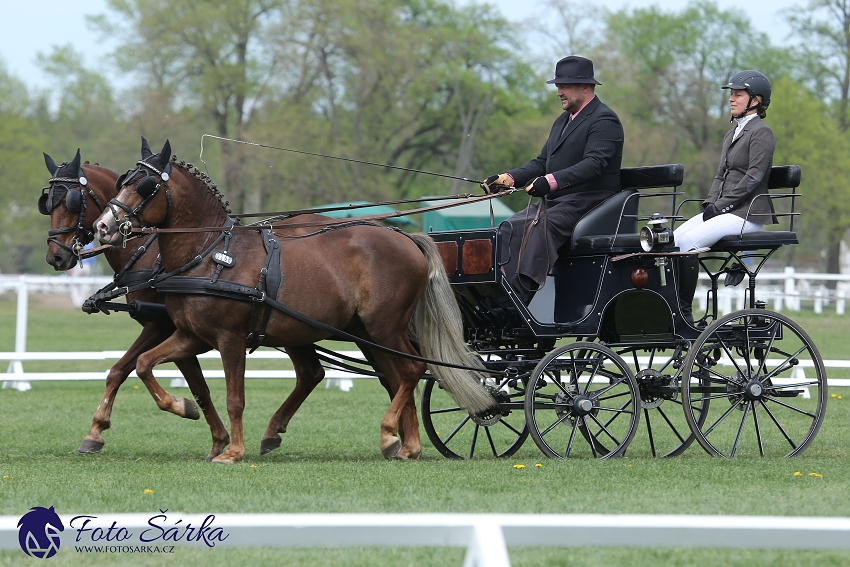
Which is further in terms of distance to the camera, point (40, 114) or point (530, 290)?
point (40, 114)

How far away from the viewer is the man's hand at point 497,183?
7586mm

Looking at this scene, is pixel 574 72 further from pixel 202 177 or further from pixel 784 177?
pixel 202 177

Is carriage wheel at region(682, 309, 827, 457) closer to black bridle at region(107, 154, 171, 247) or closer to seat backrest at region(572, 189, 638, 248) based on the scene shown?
seat backrest at region(572, 189, 638, 248)

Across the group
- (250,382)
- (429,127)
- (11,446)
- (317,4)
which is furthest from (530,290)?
(429,127)

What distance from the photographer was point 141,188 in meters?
7.18

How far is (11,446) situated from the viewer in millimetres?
8516

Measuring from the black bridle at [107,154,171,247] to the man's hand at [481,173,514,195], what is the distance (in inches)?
84.7

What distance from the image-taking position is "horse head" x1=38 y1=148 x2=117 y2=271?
752 cm

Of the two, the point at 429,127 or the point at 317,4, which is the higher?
the point at 317,4

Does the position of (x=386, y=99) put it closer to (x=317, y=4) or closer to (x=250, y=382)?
(x=317, y=4)

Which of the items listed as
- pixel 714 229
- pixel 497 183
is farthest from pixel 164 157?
pixel 714 229

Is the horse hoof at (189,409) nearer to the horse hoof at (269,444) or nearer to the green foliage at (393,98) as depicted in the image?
the horse hoof at (269,444)

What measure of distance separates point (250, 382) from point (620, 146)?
8556 mm

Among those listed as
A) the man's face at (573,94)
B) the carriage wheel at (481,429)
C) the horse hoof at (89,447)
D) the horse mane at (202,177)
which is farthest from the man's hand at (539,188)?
the horse hoof at (89,447)
